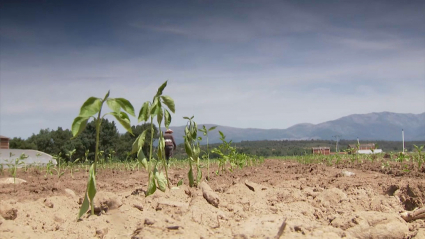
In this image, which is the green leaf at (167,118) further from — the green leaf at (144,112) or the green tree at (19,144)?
the green tree at (19,144)

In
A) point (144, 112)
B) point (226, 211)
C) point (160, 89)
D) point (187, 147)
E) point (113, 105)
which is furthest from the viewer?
point (187, 147)

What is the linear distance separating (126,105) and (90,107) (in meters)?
0.30

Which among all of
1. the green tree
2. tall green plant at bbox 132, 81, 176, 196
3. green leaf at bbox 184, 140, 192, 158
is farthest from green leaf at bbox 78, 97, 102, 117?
the green tree

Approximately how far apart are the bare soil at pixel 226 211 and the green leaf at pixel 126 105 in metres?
1.01

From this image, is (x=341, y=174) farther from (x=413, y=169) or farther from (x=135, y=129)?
(x=135, y=129)

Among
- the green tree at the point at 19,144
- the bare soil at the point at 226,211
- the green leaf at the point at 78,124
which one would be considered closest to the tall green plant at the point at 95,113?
the green leaf at the point at 78,124

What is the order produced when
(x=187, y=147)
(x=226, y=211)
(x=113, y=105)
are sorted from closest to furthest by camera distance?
(x=113, y=105)
(x=226, y=211)
(x=187, y=147)

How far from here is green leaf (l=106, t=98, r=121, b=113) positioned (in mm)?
3073

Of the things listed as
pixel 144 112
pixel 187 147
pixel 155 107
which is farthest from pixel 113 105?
pixel 187 147

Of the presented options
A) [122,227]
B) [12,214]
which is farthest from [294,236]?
[12,214]

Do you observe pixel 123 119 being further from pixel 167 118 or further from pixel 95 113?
pixel 167 118

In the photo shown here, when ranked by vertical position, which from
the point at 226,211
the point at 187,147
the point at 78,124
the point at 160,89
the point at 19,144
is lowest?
the point at 19,144

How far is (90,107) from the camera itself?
3010 mm

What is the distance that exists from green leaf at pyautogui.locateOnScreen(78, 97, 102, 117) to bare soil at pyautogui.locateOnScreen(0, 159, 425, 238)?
1.03 meters
